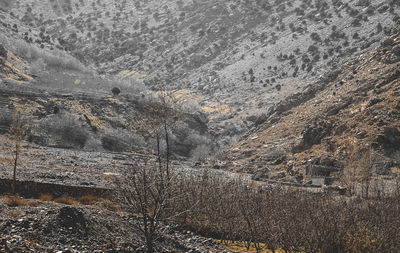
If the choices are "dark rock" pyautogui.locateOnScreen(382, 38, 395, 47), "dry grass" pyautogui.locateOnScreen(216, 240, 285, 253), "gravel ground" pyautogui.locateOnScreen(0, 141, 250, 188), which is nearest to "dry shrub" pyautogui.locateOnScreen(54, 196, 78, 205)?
"gravel ground" pyautogui.locateOnScreen(0, 141, 250, 188)

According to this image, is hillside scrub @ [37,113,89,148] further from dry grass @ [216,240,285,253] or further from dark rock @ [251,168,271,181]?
dry grass @ [216,240,285,253]

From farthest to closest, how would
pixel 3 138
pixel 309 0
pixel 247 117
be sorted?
pixel 309 0 < pixel 247 117 < pixel 3 138

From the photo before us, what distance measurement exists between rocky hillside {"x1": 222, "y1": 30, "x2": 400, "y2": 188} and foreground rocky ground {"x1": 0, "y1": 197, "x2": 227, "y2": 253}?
1398 centimetres

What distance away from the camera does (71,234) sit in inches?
329

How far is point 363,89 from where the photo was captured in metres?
33.7

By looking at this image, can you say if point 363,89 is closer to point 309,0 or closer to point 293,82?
point 293,82

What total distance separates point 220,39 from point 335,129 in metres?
55.7

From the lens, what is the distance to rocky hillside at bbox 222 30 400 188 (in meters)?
24.3

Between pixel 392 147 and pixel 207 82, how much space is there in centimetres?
4571

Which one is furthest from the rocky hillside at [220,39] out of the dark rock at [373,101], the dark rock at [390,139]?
the dark rock at [390,139]

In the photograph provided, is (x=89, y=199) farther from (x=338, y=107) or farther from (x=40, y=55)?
(x=40, y=55)

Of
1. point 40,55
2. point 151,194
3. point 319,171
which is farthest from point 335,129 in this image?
point 40,55

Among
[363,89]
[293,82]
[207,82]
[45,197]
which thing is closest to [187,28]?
[207,82]

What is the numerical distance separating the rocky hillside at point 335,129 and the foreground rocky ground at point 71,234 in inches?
550
